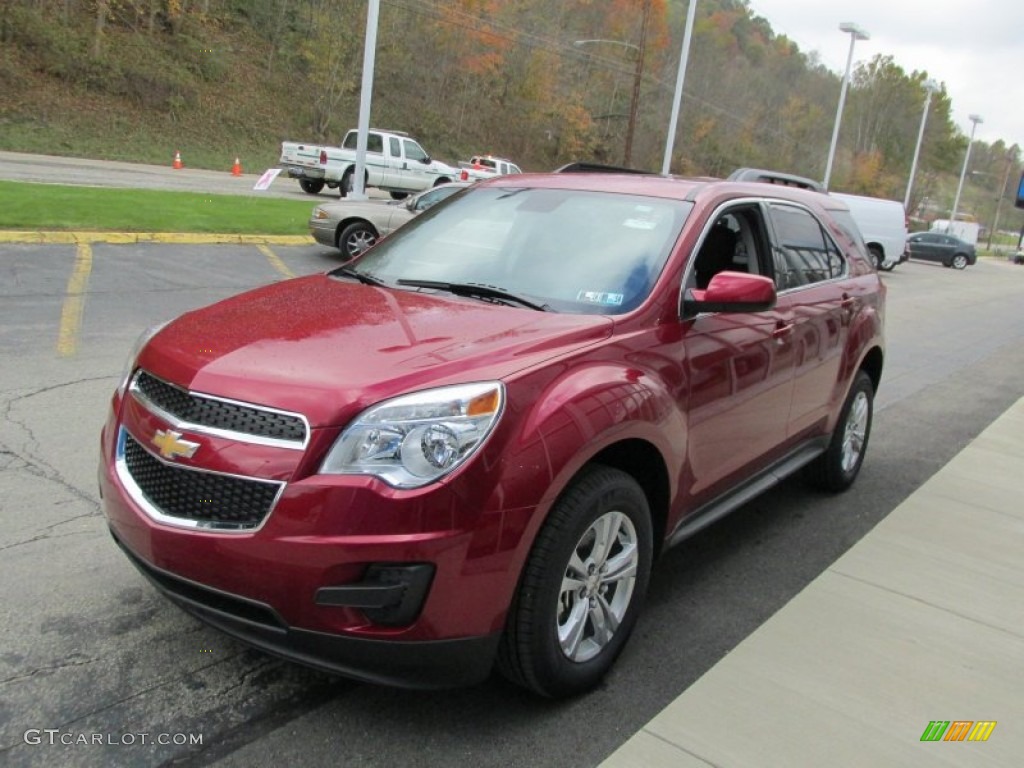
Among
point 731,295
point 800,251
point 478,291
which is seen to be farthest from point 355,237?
point 731,295

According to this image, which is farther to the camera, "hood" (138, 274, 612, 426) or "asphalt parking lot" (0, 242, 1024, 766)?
"asphalt parking lot" (0, 242, 1024, 766)

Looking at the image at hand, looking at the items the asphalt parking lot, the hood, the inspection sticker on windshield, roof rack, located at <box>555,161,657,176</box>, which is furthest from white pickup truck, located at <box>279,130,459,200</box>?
the inspection sticker on windshield

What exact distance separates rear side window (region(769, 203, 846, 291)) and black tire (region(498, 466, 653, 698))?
70.3 inches

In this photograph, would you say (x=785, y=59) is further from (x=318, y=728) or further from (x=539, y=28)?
(x=318, y=728)

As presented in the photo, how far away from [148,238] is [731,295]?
10662 mm

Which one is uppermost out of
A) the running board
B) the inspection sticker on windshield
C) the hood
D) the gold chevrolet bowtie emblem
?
the inspection sticker on windshield

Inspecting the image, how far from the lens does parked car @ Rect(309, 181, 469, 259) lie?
13094 millimetres

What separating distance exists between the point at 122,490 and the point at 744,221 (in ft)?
9.62

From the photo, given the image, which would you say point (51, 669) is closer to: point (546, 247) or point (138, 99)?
point (546, 247)

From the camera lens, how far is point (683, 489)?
3318 millimetres

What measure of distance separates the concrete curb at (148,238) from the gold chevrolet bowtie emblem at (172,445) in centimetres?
969

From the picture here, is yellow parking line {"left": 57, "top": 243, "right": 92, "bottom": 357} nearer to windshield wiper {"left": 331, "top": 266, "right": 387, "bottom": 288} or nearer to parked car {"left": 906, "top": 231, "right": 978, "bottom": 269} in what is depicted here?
windshield wiper {"left": 331, "top": 266, "right": 387, "bottom": 288}

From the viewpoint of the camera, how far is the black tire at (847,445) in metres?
5.05

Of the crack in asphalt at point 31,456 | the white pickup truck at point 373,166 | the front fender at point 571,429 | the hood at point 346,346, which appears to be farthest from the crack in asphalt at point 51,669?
the white pickup truck at point 373,166
